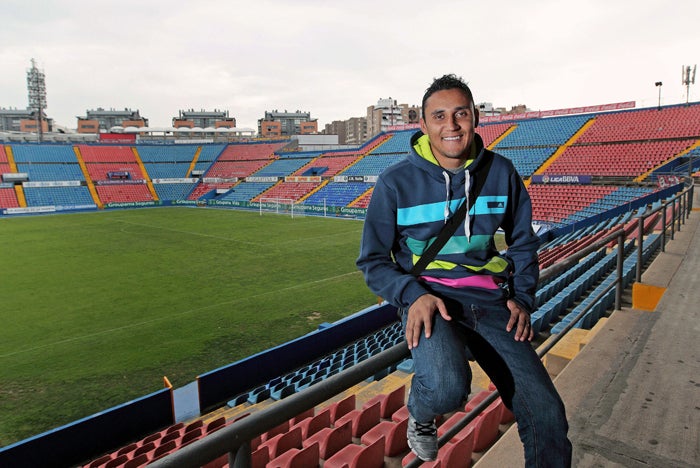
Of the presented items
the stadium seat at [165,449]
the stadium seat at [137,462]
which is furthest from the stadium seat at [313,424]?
the stadium seat at [137,462]

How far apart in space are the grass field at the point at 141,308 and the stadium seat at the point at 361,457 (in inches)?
279

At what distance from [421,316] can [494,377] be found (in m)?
0.56

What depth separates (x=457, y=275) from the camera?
2195 millimetres

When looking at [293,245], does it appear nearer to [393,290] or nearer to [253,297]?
[253,297]

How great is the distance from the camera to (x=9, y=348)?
38.5 feet

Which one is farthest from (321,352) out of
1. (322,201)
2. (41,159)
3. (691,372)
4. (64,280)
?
(41,159)

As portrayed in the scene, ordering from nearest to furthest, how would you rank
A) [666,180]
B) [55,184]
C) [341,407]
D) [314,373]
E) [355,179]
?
[341,407] < [314,373] < [666,180] < [355,179] < [55,184]

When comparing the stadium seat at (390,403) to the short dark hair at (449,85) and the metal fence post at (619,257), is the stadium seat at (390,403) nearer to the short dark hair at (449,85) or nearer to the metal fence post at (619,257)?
the metal fence post at (619,257)

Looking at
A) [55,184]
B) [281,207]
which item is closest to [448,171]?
[281,207]

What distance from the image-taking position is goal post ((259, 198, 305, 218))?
148 ft

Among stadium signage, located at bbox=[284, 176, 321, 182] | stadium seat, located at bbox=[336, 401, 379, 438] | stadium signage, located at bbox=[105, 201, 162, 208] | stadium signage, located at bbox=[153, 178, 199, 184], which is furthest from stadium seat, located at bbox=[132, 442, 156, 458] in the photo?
stadium signage, located at bbox=[153, 178, 199, 184]

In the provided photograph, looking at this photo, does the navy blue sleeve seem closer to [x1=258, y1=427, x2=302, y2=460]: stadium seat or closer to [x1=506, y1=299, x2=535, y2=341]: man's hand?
[x1=506, y1=299, x2=535, y2=341]: man's hand

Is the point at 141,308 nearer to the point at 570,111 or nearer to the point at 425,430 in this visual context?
the point at 425,430

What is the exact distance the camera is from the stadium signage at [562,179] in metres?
32.7
